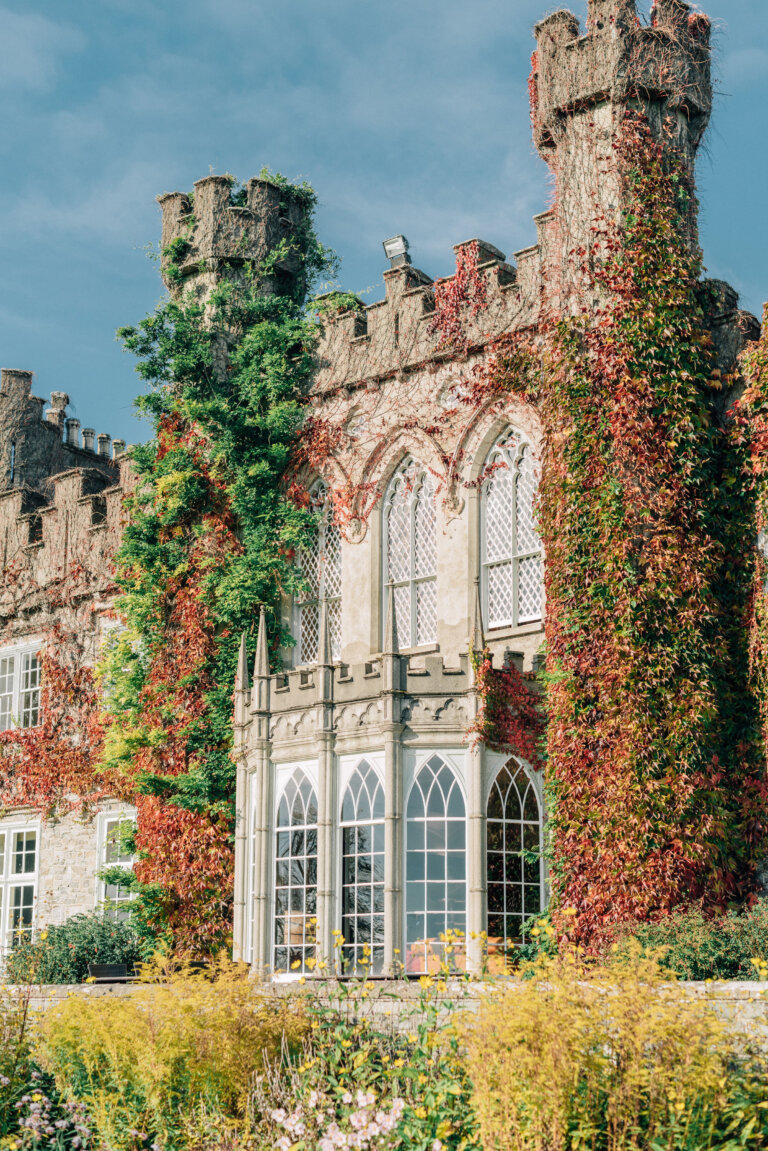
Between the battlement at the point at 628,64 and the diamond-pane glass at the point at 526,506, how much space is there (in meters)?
4.21

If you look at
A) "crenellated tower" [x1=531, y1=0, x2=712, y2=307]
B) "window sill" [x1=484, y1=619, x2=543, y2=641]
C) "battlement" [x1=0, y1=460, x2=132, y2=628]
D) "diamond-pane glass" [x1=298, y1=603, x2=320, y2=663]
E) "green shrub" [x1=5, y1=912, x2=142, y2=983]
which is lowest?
"green shrub" [x1=5, y1=912, x2=142, y2=983]

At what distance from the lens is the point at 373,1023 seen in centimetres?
1042

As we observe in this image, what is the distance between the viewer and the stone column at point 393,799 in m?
15.3

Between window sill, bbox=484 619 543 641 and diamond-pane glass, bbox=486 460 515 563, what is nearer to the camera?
window sill, bbox=484 619 543 641

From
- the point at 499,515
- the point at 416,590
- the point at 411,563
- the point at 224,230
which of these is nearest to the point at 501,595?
the point at 499,515

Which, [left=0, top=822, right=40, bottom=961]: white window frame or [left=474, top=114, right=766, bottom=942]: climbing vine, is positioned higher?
[left=474, top=114, right=766, bottom=942]: climbing vine

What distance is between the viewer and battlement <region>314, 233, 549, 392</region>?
18.1m

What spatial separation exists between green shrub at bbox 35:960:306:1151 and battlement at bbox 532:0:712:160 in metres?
11.5

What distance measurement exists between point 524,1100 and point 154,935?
1273 cm

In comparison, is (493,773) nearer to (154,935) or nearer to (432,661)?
(432,661)

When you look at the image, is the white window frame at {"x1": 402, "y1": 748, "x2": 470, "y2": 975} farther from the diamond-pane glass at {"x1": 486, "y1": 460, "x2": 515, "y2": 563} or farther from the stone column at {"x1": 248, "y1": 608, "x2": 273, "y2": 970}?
the diamond-pane glass at {"x1": 486, "y1": 460, "x2": 515, "y2": 563}

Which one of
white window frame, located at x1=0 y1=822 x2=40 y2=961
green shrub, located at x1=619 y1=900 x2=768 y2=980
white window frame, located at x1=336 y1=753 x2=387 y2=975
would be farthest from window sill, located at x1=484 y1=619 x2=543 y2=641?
white window frame, located at x1=0 y1=822 x2=40 y2=961

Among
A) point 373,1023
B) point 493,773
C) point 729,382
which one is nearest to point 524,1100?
point 373,1023

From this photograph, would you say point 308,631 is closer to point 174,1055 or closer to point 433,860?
point 433,860
